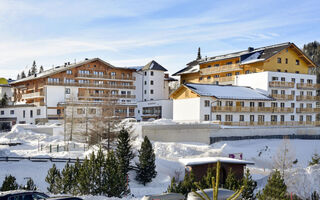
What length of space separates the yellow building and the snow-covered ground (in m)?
15.0

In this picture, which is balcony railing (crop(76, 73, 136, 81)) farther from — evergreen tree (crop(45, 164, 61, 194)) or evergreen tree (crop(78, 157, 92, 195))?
evergreen tree (crop(78, 157, 92, 195))

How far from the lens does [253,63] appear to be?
5997 centimetres

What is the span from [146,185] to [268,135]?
25.2m

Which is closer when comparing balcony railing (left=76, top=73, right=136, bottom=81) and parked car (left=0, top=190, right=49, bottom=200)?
parked car (left=0, top=190, right=49, bottom=200)

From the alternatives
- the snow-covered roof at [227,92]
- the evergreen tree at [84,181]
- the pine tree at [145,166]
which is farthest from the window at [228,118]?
the evergreen tree at [84,181]

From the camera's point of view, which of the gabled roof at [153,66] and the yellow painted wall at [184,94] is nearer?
the yellow painted wall at [184,94]

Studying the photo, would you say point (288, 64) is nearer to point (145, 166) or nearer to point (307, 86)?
point (307, 86)

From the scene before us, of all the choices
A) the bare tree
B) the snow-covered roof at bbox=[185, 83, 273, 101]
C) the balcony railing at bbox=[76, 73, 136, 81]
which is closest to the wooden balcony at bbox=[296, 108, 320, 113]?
the snow-covered roof at bbox=[185, 83, 273, 101]

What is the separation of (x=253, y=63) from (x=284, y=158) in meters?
27.2

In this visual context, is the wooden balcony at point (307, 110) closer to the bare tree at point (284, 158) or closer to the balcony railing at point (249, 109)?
the balcony railing at point (249, 109)

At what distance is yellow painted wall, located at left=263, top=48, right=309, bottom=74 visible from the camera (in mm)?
58750

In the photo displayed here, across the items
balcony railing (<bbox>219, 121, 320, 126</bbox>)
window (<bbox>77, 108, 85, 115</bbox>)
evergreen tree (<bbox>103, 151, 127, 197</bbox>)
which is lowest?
evergreen tree (<bbox>103, 151, 127, 197</bbox>)

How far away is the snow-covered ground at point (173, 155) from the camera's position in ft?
98.5

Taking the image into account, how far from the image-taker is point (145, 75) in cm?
7406
